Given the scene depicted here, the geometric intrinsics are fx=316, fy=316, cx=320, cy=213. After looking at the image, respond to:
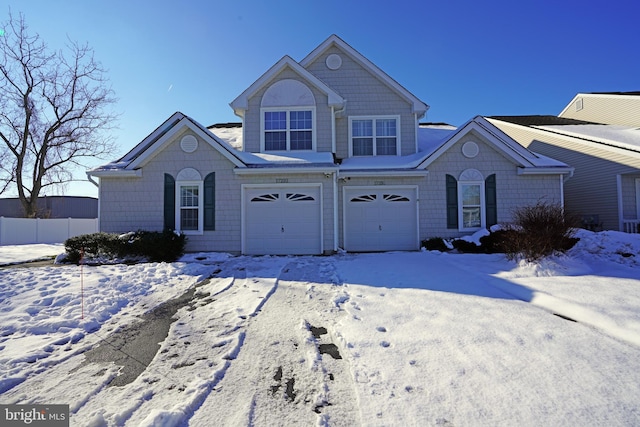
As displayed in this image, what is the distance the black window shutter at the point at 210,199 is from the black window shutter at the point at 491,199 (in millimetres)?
9658

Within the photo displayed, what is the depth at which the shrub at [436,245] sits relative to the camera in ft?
35.6

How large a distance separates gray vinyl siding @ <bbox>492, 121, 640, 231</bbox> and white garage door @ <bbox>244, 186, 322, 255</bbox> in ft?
33.7

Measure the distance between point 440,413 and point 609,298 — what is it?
438 centimetres

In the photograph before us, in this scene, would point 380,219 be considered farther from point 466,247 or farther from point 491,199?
point 491,199

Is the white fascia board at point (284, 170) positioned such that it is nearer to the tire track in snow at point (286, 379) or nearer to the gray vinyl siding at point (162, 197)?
the gray vinyl siding at point (162, 197)

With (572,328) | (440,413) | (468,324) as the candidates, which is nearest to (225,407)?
(440,413)

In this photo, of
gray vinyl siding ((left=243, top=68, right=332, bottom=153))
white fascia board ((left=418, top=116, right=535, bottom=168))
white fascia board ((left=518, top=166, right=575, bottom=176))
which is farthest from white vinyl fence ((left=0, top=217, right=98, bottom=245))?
white fascia board ((left=518, top=166, right=575, bottom=176))

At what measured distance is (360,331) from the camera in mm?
3941

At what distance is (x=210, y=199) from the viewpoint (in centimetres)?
1076

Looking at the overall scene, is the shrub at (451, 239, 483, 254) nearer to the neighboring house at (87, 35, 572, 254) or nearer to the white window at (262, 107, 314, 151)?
the neighboring house at (87, 35, 572, 254)

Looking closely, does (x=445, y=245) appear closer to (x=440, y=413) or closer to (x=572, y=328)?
(x=572, y=328)

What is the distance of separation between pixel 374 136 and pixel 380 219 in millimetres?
3895

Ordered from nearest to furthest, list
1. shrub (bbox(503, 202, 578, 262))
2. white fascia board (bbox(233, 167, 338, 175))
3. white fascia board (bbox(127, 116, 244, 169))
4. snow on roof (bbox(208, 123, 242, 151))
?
1. shrub (bbox(503, 202, 578, 262))
2. white fascia board (bbox(233, 167, 338, 175))
3. white fascia board (bbox(127, 116, 244, 169))
4. snow on roof (bbox(208, 123, 242, 151))

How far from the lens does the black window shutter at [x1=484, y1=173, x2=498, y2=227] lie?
11.4 metres
